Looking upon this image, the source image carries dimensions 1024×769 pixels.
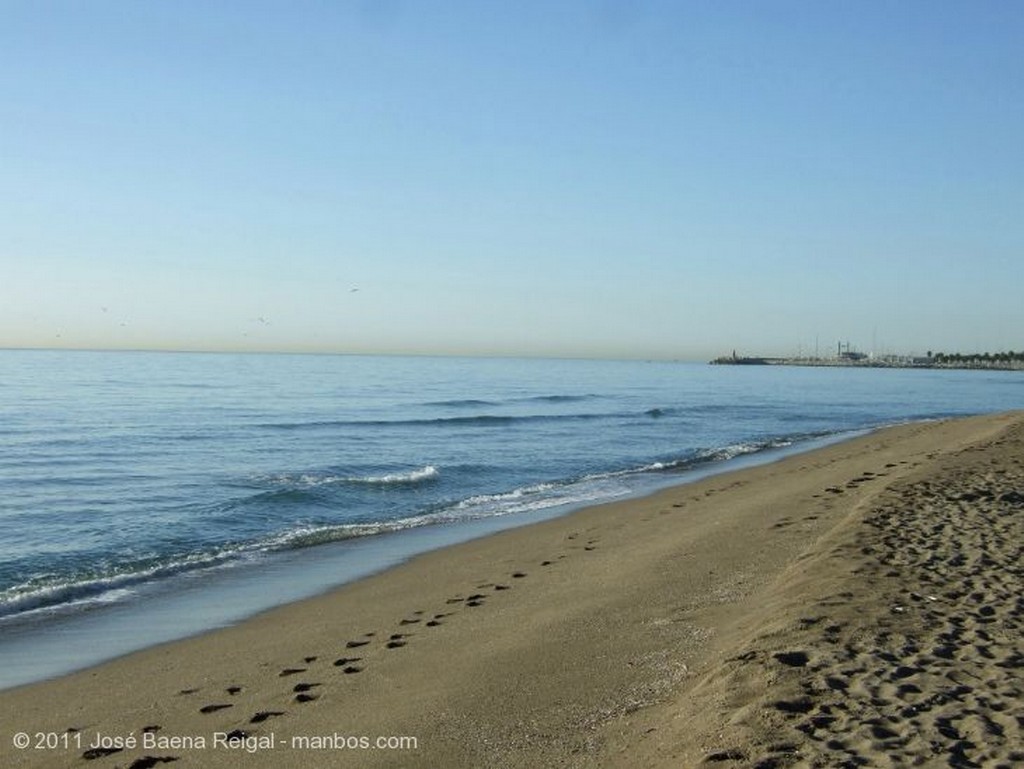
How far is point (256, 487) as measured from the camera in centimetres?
1872

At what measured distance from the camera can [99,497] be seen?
16875mm

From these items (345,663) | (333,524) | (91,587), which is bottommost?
(333,524)

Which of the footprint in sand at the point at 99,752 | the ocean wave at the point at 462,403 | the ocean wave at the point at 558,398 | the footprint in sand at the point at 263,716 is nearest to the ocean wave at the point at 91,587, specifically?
the footprint in sand at the point at 99,752

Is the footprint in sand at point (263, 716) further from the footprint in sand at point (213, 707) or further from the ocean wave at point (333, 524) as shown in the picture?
the ocean wave at point (333, 524)

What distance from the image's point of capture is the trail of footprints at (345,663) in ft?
18.4

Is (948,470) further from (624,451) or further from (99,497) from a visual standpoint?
(99,497)

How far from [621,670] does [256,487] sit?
14245mm

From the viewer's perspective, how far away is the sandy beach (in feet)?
15.2

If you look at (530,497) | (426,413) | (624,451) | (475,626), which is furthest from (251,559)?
(426,413)

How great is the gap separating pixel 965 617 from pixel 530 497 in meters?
12.7

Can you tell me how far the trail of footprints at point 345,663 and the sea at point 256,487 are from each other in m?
2.13

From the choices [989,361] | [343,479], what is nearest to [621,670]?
[343,479]

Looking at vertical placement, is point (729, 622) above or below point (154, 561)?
above

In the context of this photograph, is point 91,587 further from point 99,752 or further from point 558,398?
point 558,398
